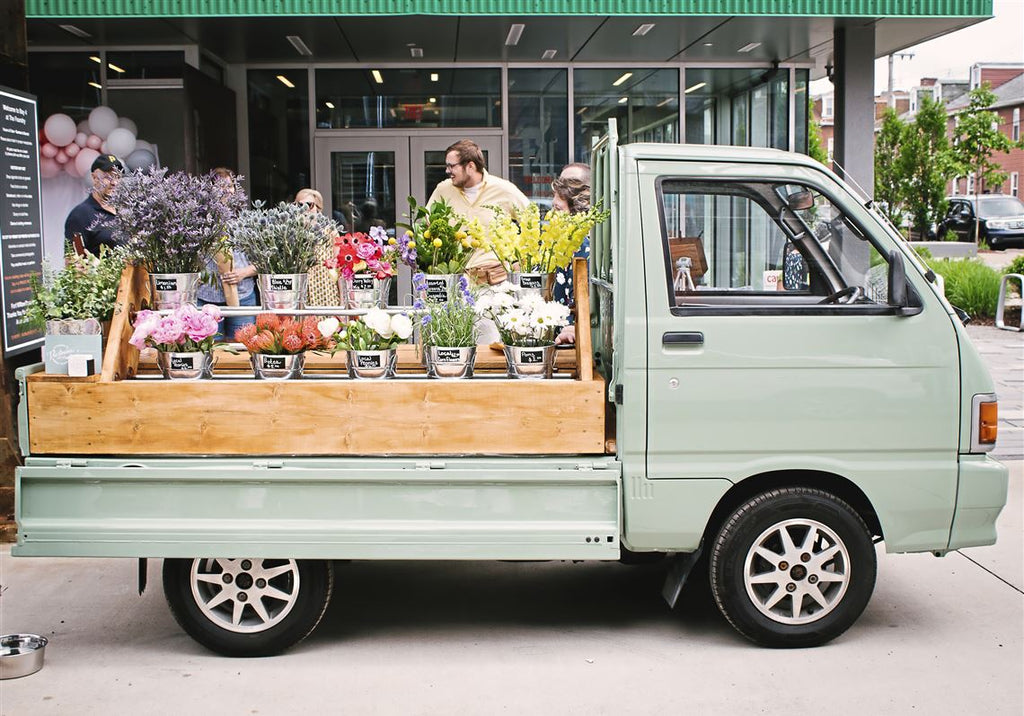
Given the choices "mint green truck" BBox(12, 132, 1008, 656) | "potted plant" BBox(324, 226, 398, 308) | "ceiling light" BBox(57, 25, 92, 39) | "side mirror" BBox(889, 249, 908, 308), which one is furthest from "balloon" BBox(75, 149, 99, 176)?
"side mirror" BBox(889, 249, 908, 308)

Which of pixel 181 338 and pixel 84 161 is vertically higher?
pixel 84 161

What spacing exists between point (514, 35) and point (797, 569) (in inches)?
294

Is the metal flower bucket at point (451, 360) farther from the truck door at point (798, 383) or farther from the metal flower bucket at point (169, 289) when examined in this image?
the metal flower bucket at point (169, 289)

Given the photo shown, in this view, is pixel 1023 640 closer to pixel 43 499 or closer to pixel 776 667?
pixel 776 667

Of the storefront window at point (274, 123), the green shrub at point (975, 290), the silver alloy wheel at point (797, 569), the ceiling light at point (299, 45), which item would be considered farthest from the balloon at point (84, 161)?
the green shrub at point (975, 290)

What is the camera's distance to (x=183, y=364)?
4.85m

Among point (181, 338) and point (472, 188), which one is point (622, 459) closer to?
point (181, 338)

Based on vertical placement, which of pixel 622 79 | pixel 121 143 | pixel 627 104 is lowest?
pixel 121 143

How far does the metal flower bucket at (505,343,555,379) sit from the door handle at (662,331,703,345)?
527mm

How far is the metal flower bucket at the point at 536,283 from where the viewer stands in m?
5.26

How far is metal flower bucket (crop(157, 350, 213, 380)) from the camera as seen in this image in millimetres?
4840

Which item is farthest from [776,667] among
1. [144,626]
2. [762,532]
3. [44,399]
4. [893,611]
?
[44,399]

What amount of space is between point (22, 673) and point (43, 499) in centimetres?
76

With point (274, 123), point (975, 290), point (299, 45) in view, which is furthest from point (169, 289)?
point (975, 290)
